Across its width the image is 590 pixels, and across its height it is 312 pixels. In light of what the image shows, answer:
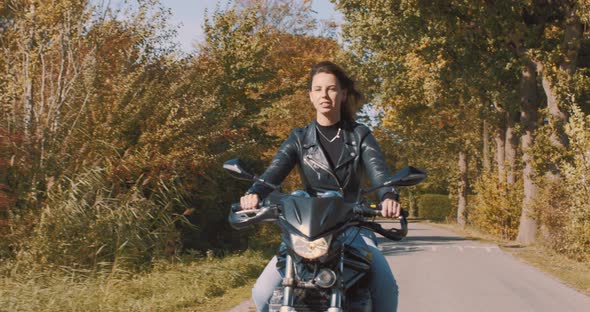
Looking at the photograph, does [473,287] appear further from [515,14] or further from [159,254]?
[515,14]

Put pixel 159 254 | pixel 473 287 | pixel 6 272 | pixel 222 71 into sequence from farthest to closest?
pixel 222 71 < pixel 473 287 < pixel 159 254 < pixel 6 272

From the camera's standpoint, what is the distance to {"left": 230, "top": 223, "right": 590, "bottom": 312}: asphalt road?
1130 centimetres

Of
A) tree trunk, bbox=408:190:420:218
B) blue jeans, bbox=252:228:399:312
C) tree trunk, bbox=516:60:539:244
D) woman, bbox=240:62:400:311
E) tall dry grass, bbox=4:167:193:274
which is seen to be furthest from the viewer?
tree trunk, bbox=408:190:420:218

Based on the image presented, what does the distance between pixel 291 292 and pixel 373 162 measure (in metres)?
1.10

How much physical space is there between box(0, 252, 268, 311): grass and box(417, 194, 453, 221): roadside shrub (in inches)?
2235

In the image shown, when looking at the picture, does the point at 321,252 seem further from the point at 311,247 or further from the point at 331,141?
the point at 331,141

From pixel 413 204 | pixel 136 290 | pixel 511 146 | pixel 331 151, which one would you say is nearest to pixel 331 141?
pixel 331 151

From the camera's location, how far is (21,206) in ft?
37.5

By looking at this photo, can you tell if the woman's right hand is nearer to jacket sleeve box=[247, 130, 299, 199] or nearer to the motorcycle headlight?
jacket sleeve box=[247, 130, 299, 199]

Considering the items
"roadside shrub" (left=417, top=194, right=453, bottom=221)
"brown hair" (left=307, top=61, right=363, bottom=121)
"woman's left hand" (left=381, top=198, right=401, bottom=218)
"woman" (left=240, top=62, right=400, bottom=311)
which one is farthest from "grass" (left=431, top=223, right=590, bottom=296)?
"roadside shrub" (left=417, top=194, right=453, bottom=221)

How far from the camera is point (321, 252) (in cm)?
362

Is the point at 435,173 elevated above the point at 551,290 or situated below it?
above

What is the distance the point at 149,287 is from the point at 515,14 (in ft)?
58.5

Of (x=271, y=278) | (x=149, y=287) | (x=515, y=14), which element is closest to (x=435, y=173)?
(x=515, y=14)
